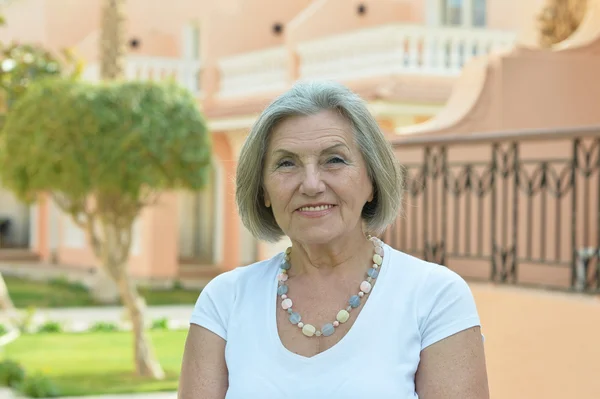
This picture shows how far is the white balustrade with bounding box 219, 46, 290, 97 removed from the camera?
19336 millimetres

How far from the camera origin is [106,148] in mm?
14180

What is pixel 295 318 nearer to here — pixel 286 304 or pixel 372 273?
pixel 286 304

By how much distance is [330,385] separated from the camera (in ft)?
8.39

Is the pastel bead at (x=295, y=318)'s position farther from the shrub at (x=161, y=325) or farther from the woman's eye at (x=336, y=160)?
the shrub at (x=161, y=325)

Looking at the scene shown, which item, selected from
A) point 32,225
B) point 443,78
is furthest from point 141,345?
point 32,225

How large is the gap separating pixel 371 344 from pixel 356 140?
50 cm

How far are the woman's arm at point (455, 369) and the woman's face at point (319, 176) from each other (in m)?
0.38

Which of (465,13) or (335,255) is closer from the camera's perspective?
(335,255)

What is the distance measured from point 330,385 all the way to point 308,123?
25.1 inches

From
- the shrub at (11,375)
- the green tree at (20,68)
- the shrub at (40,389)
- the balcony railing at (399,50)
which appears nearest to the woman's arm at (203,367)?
the green tree at (20,68)

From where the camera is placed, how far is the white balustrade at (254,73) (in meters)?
19.3

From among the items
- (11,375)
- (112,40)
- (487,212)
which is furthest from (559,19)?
(112,40)

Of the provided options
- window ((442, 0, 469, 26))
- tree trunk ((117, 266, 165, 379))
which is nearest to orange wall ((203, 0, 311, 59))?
window ((442, 0, 469, 26))

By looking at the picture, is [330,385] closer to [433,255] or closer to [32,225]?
[433,255]
